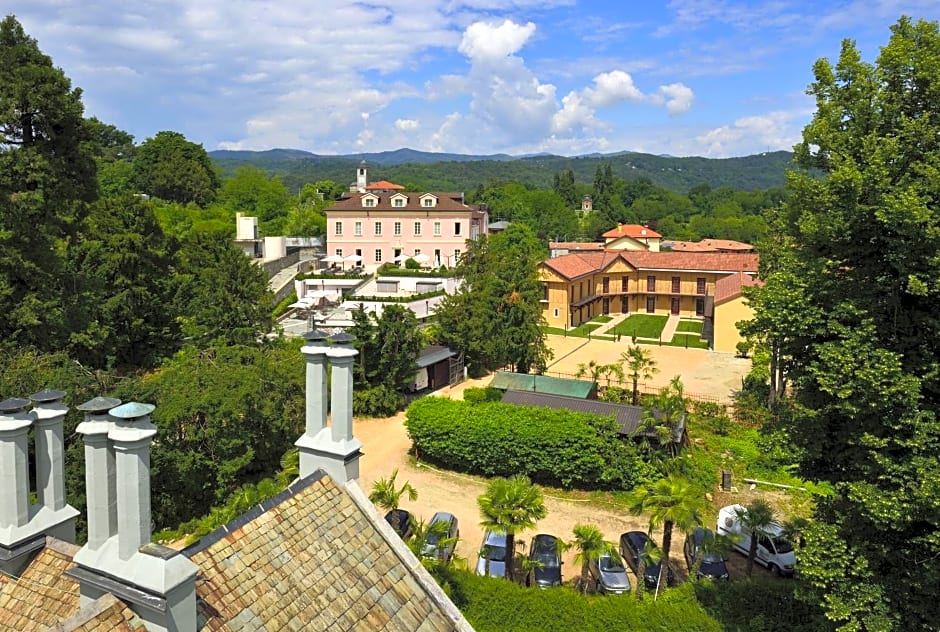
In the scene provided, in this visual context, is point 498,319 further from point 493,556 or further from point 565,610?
point 565,610

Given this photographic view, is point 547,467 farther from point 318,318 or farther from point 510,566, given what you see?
point 318,318

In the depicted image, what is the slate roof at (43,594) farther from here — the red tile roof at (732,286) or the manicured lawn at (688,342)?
the manicured lawn at (688,342)

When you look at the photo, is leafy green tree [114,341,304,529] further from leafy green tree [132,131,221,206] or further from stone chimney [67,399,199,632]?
leafy green tree [132,131,221,206]

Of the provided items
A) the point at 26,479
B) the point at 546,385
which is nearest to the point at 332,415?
the point at 26,479

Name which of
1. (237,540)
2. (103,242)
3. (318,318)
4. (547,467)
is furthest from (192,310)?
(237,540)

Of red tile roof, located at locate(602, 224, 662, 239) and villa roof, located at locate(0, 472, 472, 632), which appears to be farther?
red tile roof, located at locate(602, 224, 662, 239)

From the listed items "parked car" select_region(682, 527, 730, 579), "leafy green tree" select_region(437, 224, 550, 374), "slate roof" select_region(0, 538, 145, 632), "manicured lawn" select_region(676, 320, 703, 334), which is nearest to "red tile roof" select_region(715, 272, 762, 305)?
"manicured lawn" select_region(676, 320, 703, 334)
